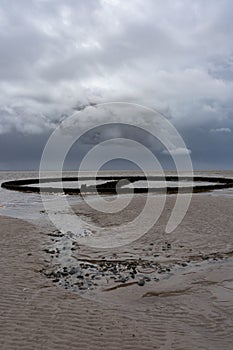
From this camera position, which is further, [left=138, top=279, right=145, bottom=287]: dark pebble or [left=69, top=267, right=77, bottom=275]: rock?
[left=69, top=267, right=77, bottom=275]: rock

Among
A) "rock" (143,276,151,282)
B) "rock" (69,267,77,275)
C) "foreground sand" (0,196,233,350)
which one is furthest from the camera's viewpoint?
"rock" (69,267,77,275)

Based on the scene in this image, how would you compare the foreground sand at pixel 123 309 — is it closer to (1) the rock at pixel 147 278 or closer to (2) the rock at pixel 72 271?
(1) the rock at pixel 147 278

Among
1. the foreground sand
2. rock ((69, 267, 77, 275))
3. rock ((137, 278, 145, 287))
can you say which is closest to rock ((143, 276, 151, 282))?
rock ((137, 278, 145, 287))

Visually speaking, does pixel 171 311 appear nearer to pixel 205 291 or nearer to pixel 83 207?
pixel 205 291

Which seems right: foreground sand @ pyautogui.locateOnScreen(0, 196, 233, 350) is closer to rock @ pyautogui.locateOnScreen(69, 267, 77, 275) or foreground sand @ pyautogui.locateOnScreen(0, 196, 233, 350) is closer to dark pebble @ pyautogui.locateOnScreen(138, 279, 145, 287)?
dark pebble @ pyautogui.locateOnScreen(138, 279, 145, 287)

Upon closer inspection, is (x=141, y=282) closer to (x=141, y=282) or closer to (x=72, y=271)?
(x=141, y=282)

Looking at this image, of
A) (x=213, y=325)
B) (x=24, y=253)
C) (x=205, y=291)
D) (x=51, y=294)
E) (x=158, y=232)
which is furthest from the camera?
(x=158, y=232)

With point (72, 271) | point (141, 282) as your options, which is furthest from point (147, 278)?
point (72, 271)

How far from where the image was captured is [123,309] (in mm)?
9211

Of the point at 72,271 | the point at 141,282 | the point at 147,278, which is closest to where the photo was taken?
the point at 141,282

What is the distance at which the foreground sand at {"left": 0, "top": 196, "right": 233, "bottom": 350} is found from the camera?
288 inches

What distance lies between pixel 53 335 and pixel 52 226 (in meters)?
14.8

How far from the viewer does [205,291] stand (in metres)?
10.7

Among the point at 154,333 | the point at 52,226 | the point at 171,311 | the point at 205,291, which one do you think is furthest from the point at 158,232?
the point at 154,333
